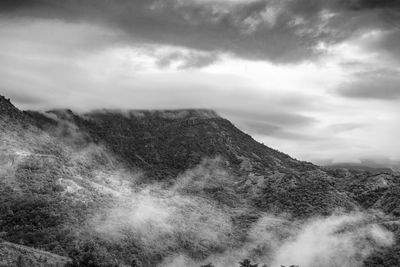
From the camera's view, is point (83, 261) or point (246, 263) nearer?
point (83, 261)

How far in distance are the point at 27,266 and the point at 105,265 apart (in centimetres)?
2571

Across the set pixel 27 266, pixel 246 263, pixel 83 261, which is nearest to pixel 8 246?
pixel 27 266

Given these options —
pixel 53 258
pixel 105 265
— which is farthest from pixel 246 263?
pixel 53 258

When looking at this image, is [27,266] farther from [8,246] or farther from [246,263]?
[246,263]

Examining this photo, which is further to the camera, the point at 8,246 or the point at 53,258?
the point at 53,258

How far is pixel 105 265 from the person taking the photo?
171 metres

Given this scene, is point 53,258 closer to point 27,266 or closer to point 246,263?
point 27,266

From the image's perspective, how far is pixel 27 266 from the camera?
155875mm

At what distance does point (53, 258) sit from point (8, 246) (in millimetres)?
20375

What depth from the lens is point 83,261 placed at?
161750mm

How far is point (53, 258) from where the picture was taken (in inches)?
7151

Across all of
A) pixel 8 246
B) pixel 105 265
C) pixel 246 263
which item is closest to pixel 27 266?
pixel 8 246

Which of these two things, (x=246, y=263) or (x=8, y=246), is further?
(x=246, y=263)

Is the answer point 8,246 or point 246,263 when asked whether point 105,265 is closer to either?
point 8,246
